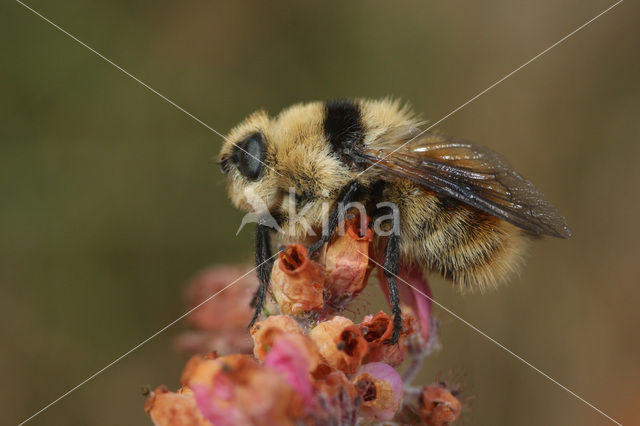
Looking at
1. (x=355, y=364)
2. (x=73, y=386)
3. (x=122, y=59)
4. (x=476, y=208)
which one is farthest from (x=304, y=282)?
(x=122, y=59)

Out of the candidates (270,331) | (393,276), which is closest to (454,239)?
(393,276)

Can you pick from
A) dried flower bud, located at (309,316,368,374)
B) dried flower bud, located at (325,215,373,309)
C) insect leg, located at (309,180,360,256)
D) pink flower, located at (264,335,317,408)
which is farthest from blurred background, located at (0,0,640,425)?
pink flower, located at (264,335,317,408)

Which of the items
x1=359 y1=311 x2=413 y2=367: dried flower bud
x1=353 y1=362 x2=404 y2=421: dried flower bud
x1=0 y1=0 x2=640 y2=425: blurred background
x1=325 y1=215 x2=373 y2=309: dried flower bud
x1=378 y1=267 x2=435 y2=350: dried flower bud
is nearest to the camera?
x1=353 y1=362 x2=404 y2=421: dried flower bud

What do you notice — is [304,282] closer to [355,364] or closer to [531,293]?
[355,364]

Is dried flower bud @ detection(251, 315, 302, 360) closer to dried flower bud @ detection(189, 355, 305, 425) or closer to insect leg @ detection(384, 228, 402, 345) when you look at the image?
dried flower bud @ detection(189, 355, 305, 425)

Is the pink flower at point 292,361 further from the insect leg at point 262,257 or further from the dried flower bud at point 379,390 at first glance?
the insect leg at point 262,257

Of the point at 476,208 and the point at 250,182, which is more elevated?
the point at 250,182
